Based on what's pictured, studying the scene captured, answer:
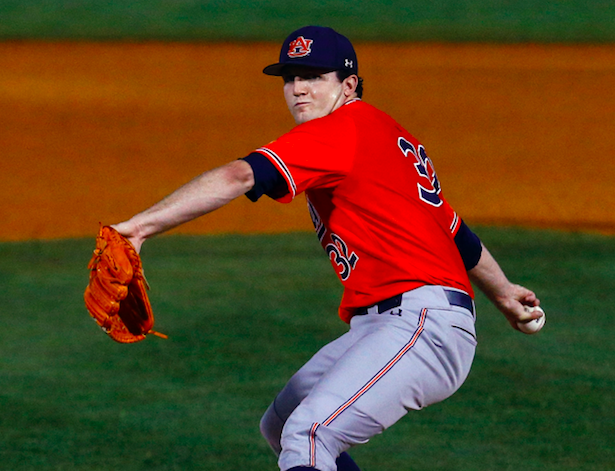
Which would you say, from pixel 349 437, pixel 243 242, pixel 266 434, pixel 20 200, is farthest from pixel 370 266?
pixel 20 200

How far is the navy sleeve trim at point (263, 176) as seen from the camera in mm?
3006

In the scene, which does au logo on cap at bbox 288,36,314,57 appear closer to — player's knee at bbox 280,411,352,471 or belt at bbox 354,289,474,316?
belt at bbox 354,289,474,316

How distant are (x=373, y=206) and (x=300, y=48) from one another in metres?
0.65

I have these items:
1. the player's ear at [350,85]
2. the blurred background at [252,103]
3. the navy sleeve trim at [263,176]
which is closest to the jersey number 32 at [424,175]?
the player's ear at [350,85]

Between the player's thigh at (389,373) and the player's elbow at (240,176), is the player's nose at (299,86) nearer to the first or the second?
the player's elbow at (240,176)

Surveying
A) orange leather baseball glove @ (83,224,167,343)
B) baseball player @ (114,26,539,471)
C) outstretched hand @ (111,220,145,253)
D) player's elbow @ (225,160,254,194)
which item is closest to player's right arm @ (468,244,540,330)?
baseball player @ (114,26,539,471)

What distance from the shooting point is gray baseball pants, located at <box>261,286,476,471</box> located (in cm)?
302


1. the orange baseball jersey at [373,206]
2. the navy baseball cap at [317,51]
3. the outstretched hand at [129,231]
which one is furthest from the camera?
the navy baseball cap at [317,51]

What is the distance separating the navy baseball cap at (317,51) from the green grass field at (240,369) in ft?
6.67

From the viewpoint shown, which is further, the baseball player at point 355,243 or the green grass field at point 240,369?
the green grass field at point 240,369

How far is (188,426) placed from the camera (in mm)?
5215

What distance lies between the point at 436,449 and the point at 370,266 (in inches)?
74.1

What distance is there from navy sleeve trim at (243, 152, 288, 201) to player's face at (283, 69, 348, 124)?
1.82 ft

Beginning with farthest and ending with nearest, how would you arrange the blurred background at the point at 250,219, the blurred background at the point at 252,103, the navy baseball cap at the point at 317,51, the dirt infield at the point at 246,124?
the blurred background at the point at 252,103, the dirt infield at the point at 246,124, the blurred background at the point at 250,219, the navy baseball cap at the point at 317,51
